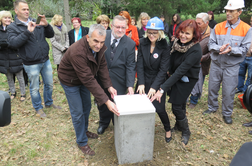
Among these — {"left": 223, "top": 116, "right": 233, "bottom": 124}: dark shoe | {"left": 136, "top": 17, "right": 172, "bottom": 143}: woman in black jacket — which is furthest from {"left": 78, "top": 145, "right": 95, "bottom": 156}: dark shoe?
{"left": 223, "top": 116, "right": 233, "bottom": 124}: dark shoe

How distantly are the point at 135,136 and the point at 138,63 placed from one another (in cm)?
122

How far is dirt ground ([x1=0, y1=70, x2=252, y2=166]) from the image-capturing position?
3.08 metres

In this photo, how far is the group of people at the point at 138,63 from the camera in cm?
A: 272

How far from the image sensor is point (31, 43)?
150 inches

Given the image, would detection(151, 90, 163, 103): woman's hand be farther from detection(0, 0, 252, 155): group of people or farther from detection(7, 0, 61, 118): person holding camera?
detection(7, 0, 61, 118): person holding camera

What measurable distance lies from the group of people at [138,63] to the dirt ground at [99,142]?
165mm

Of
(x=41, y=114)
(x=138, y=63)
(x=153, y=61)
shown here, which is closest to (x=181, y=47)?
(x=153, y=61)

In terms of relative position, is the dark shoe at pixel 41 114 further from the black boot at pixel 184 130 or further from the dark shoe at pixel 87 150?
the black boot at pixel 184 130

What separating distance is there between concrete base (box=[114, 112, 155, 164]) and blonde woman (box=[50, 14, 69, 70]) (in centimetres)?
379

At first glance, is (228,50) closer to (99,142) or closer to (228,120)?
(228,120)

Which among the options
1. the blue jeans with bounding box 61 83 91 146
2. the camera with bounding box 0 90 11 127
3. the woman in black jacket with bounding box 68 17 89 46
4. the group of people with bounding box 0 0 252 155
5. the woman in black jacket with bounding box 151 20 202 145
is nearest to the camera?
the camera with bounding box 0 90 11 127

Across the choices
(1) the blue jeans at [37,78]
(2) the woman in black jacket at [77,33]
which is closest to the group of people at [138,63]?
(1) the blue jeans at [37,78]

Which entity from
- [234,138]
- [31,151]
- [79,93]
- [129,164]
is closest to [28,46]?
[79,93]

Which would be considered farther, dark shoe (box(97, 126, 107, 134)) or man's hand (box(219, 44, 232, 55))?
dark shoe (box(97, 126, 107, 134))
